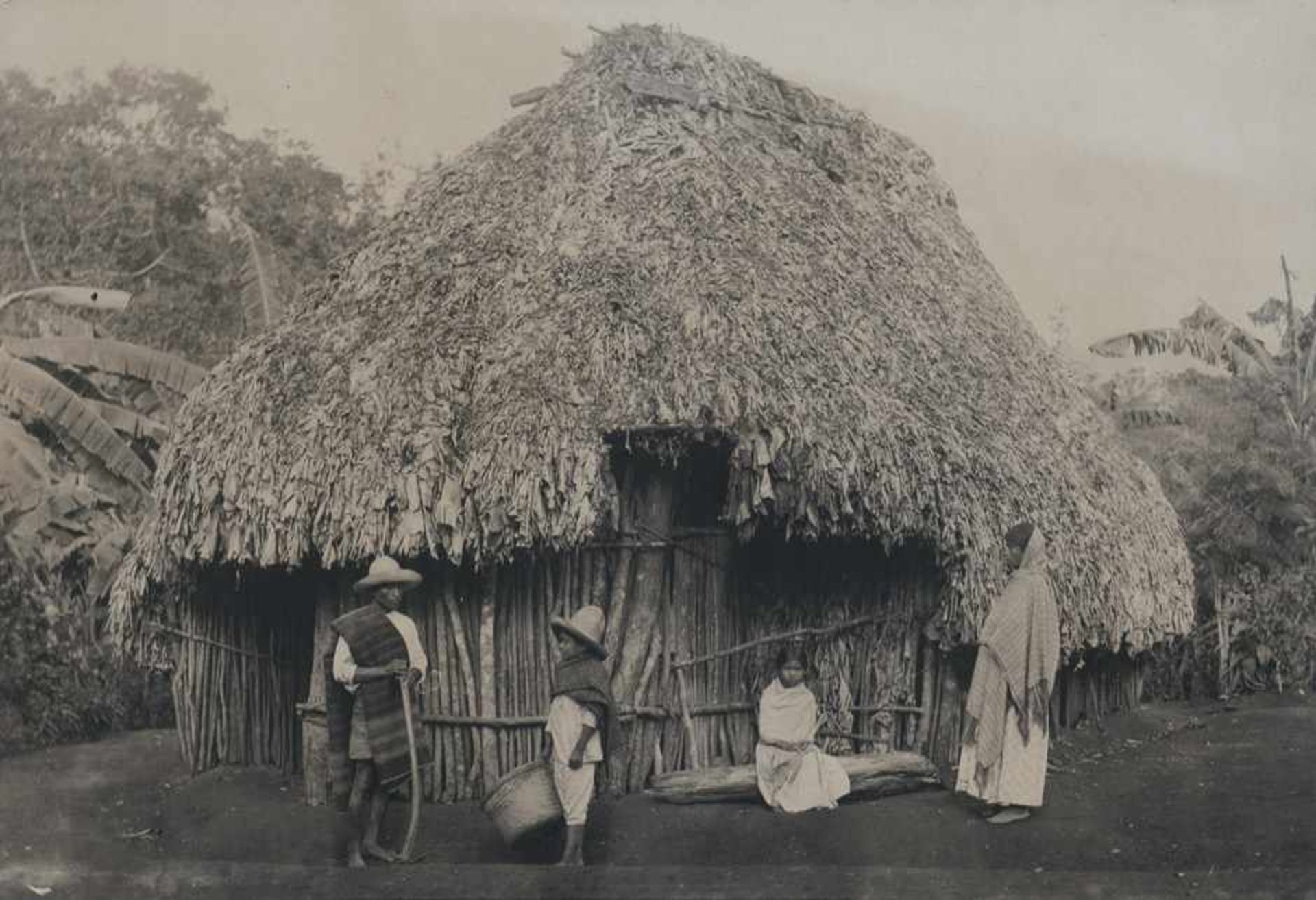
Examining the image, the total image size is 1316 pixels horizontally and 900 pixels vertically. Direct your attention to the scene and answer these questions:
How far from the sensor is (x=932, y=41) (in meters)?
8.53

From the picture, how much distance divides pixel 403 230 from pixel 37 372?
11.0 ft

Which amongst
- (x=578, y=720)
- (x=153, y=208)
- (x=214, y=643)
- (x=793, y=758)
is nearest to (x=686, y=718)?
(x=793, y=758)

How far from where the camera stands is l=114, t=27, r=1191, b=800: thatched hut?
734 cm

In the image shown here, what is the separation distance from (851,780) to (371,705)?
2.70 m

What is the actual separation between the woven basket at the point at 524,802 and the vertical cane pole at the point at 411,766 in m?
0.41

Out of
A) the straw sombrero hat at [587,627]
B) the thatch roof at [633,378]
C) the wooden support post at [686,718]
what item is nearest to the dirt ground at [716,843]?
the wooden support post at [686,718]

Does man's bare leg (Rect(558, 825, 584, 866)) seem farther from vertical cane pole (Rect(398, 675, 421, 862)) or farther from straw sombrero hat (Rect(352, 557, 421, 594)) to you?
straw sombrero hat (Rect(352, 557, 421, 594))

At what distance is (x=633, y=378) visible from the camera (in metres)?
7.43

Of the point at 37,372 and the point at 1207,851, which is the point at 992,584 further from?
the point at 37,372

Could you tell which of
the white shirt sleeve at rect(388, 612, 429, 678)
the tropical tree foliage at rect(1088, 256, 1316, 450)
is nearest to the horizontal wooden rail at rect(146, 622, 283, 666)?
the white shirt sleeve at rect(388, 612, 429, 678)

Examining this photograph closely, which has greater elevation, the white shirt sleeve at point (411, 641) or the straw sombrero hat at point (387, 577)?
the straw sombrero hat at point (387, 577)

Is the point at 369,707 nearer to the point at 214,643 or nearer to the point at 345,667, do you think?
the point at 345,667

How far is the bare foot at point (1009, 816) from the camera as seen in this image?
7.22 metres

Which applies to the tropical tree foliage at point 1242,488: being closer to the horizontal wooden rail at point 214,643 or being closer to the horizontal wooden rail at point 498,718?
the horizontal wooden rail at point 498,718
